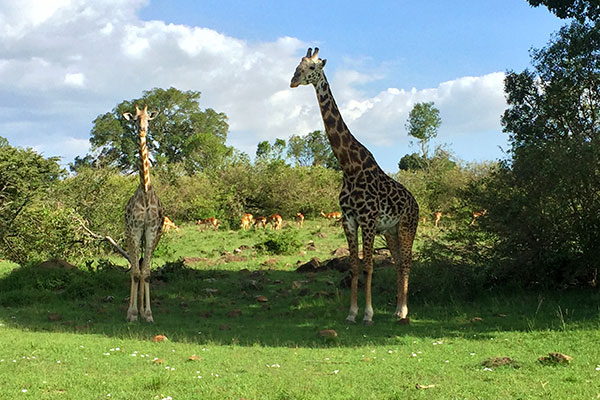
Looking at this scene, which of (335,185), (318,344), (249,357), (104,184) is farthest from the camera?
(335,185)

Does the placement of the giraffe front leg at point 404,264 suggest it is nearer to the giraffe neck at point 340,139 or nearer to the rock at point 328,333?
the giraffe neck at point 340,139

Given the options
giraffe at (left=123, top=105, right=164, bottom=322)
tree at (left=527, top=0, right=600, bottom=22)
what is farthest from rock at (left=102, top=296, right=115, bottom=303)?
tree at (left=527, top=0, right=600, bottom=22)

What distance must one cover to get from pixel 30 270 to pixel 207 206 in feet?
70.0

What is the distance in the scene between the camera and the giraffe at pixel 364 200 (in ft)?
38.0

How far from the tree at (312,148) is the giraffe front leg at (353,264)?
2269 inches

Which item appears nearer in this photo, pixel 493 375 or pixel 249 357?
pixel 493 375

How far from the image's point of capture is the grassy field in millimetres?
6535

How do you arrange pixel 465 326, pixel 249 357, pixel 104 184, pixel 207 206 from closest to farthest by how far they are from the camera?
pixel 249 357, pixel 465 326, pixel 104 184, pixel 207 206

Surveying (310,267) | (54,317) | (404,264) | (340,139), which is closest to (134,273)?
(54,317)

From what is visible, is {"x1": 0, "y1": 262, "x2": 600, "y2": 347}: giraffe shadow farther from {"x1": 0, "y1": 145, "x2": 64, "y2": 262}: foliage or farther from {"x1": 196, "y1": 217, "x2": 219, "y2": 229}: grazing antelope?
{"x1": 196, "y1": 217, "x2": 219, "y2": 229}: grazing antelope

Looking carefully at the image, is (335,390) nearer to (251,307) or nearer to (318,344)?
(318,344)

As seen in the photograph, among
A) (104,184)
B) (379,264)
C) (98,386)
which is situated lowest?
(98,386)

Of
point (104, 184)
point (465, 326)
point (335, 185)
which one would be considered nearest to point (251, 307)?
point (465, 326)

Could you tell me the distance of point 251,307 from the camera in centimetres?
1342
